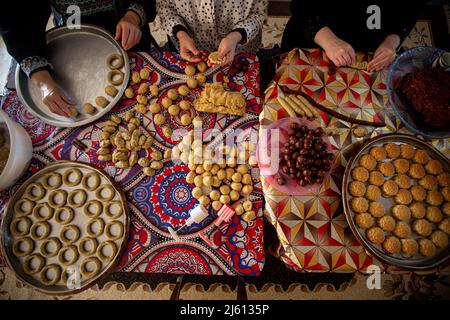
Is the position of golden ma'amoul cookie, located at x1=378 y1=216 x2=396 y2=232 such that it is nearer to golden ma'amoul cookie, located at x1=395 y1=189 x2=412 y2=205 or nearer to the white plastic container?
golden ma'amoul cookie, located at x1=395 y1=189 x2=412 y2=205

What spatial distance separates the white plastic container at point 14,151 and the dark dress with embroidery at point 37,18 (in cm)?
24

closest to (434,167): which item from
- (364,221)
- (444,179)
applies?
(444,179)

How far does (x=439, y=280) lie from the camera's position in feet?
5.56

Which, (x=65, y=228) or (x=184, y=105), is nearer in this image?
(x=65, y=228)

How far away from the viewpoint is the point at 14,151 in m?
0.99

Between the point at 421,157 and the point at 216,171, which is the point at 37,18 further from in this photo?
the point at 421,157

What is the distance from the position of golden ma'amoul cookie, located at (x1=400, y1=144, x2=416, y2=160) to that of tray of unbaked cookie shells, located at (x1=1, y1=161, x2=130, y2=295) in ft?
3.63

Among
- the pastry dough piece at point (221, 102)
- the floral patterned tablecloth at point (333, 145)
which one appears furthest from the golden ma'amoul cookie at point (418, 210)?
the pastry dough piece at point (221, 102)

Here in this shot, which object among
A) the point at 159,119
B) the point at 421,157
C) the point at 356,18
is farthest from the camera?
the point at 356,18

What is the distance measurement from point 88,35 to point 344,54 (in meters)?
1.16

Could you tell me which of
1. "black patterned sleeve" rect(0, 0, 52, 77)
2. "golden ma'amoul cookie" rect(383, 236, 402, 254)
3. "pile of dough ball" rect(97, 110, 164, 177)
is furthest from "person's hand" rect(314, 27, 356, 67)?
"black patterned sleeve" rect(0, 0, 52, 77)

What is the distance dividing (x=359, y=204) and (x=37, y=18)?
1.52m

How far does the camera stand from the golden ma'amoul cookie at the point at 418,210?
0.98m

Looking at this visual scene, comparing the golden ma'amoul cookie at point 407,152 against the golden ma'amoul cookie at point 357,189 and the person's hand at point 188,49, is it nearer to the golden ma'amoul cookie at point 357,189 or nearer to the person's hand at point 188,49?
the golden ma'amoul cookie at point 357,189
